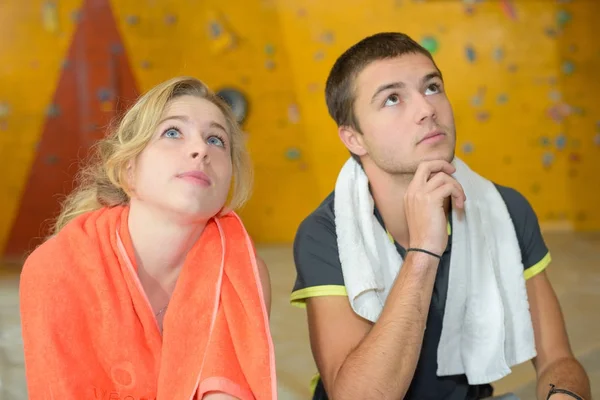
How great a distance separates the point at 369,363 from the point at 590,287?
2612mm

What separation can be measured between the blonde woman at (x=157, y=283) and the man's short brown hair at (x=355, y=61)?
0.34 m

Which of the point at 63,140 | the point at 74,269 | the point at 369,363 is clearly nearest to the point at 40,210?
the point at 63,140

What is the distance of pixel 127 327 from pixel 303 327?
1.69 m

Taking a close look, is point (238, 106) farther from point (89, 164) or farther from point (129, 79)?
point (89, 164)

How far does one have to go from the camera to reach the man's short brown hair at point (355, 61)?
1.67 meters

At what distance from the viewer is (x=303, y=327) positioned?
301 centimetres

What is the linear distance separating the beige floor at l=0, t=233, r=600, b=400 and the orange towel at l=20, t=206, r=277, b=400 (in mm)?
880

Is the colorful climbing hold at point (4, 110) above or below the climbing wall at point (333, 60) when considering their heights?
below

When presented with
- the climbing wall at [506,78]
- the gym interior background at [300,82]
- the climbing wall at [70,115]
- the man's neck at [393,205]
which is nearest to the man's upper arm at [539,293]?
the man's neck at [393,205]

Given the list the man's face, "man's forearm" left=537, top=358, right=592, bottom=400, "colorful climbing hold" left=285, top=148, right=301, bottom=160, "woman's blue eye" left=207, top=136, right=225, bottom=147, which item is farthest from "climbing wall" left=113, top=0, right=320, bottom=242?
"man's forearm" left=537, top=358, right=592, bottom=400

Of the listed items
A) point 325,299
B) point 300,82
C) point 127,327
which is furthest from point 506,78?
point 127,327

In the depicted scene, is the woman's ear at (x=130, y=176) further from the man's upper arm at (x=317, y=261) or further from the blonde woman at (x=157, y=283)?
the man's upper arm at (x=317, y=261)

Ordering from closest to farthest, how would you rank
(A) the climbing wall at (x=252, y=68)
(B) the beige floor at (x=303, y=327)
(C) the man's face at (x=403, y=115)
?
(C) the man's face at (x=403, y=115)
(B) the beige floor at (x=303, y=327)
(A) the climbing wall at (x=252, y=68)

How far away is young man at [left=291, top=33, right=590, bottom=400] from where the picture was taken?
1378mm
